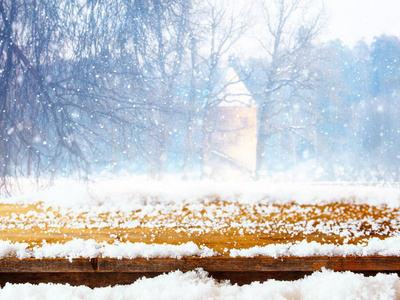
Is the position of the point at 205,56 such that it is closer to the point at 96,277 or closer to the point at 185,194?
the point at 185,194

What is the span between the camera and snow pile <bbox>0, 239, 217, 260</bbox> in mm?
1055

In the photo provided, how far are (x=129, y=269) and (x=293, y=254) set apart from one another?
0.49 metres

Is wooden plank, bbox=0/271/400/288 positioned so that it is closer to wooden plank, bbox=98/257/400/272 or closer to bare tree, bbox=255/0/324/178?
wooden plank, bbox=98/257/400/272

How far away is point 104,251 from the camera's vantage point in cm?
107

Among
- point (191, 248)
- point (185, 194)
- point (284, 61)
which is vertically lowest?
point (191, 248)

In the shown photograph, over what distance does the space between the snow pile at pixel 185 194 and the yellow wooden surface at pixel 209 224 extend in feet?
0.50

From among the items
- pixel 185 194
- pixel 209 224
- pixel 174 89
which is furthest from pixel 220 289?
pixel 174 89

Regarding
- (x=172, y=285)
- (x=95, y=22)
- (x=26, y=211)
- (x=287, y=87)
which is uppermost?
(x=95, y=22)

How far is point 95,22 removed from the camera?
7.53 ft

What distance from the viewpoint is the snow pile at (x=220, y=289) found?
3.18 feet

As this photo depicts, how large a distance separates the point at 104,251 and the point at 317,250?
64 cm

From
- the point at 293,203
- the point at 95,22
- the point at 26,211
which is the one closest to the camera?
the point at 26,211

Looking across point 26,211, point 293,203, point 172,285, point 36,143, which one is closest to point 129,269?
point 172,285

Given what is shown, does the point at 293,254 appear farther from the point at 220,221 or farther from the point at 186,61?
the point at 186,61
